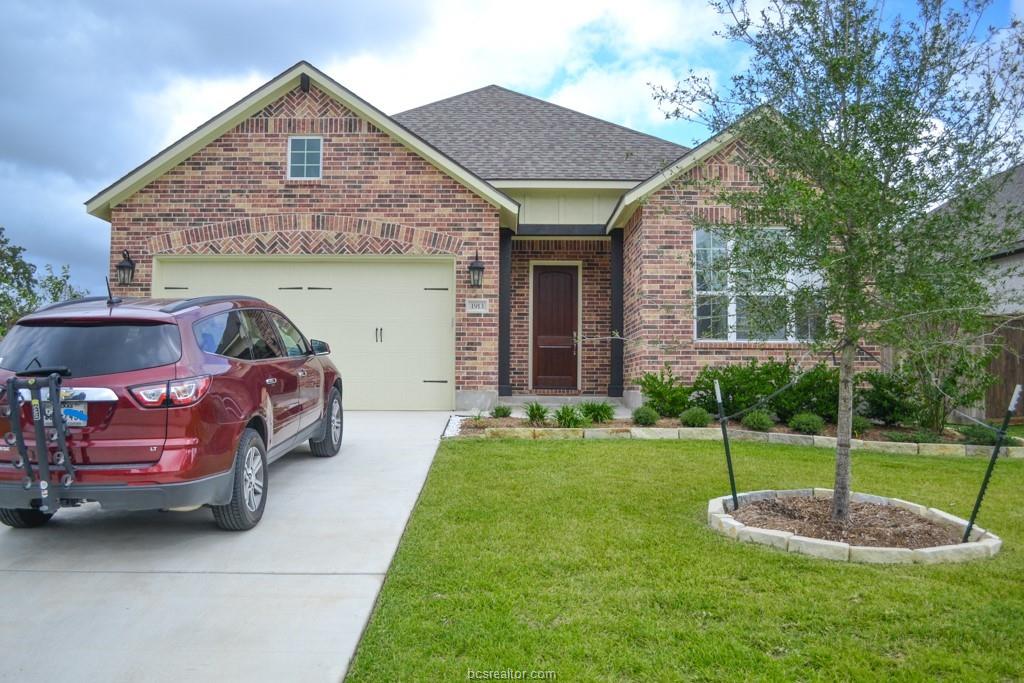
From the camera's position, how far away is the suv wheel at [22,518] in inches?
195

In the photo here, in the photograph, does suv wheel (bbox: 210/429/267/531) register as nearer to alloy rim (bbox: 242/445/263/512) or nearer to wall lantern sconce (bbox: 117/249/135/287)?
alloy rim (bbox: 242/445/263/512)

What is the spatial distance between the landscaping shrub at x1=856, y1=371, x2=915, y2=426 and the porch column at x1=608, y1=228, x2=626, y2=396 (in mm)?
4253

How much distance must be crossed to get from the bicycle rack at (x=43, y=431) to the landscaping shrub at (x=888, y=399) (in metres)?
8.80

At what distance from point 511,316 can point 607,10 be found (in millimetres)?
5860

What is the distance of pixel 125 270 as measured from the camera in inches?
440

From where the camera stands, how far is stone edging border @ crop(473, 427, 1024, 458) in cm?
844

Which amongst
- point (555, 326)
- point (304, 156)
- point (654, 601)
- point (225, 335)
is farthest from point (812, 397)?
point (304, 156)

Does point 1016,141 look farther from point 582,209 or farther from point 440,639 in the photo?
point 582,209

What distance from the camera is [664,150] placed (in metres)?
14.4

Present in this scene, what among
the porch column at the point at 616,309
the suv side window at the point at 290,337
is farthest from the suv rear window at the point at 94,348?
the porch column at the point at 616,309

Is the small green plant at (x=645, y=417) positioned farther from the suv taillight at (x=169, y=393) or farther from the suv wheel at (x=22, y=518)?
the suv wheel at (x=22, y=518)

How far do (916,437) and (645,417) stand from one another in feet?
10.9

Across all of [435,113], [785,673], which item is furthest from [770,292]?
[435,113]

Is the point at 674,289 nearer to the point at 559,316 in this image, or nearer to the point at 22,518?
the point at 559,316
